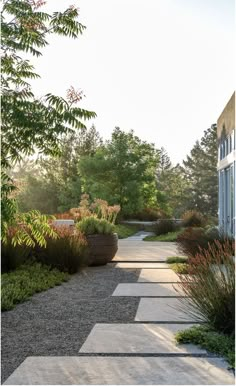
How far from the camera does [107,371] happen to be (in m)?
3.57

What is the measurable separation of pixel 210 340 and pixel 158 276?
4.02m

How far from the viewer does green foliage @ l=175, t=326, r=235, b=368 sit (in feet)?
13.0

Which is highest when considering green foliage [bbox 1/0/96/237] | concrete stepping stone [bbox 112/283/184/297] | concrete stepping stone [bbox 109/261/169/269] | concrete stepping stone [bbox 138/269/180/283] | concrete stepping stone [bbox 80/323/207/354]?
green foliage [bbox 1/0/96/237]

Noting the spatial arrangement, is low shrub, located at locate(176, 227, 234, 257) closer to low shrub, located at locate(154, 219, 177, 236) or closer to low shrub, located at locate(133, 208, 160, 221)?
low shrub, located at locate(154, 219, 177, 236)

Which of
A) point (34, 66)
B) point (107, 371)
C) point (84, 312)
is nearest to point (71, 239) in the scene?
point (84, 312)

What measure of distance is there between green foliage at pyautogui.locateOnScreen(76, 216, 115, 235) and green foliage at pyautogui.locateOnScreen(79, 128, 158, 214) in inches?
552

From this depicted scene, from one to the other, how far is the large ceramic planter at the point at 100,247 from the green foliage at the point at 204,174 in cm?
2654

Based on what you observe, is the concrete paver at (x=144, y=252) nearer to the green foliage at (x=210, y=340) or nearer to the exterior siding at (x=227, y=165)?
the exterior siding at (x=227, y=165)

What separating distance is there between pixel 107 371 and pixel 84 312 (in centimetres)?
201

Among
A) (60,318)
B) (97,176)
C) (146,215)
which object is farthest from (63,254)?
(146,215)

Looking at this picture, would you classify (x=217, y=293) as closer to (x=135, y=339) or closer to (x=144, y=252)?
(x=135, y=339)

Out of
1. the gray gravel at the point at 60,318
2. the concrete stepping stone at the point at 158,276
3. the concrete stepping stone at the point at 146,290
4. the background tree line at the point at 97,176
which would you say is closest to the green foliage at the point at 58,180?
the background tree line at the point at 97,176

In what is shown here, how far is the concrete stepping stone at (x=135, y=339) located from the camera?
13.4ft

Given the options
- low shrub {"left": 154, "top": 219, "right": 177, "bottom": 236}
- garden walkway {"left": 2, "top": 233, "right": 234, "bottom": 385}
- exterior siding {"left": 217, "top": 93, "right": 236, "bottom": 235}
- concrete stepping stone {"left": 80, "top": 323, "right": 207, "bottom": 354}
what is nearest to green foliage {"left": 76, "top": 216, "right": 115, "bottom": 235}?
garden walkway {"left": 2, "top": 233, "right": 234, "bottom": 385}
